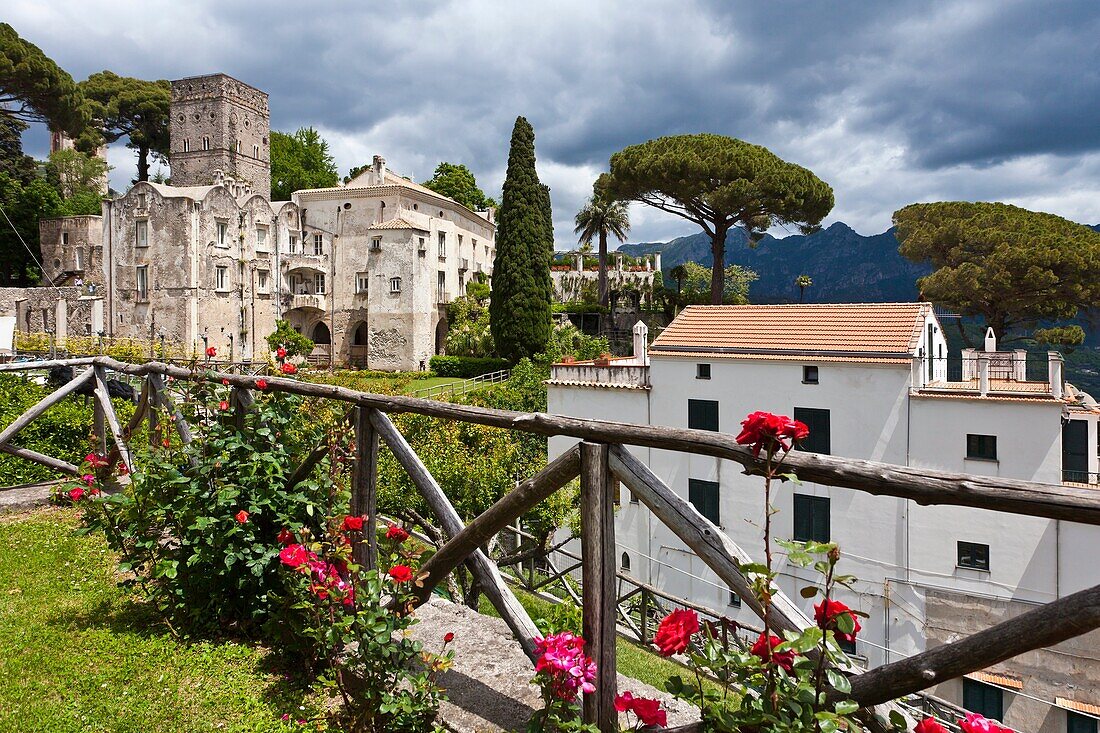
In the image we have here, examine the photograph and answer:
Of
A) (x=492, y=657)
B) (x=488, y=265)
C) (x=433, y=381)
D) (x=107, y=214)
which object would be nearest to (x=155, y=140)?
(x=107, y=214)

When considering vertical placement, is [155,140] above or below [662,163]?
above

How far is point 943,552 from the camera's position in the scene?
16.3 metres

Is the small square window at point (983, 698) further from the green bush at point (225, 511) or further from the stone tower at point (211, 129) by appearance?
the stone tower at point (211, 129)

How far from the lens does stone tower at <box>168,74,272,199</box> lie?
166 feet

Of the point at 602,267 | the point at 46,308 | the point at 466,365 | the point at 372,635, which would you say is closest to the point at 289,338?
the point at 466,365

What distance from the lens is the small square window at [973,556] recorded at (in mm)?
16016

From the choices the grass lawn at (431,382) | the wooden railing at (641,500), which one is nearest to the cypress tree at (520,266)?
the grass lawn at (431,382)

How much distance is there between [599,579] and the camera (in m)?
2.26

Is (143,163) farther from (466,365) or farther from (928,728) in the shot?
(928,728)

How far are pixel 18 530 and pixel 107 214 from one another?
42393 mm

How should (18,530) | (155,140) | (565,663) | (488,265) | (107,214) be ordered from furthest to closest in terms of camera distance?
1. (155,140)
2. (488,265)
3. (107,214)
4. (18,530)
5. (565,663)

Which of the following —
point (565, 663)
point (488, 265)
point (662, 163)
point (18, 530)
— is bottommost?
point (18, 530)

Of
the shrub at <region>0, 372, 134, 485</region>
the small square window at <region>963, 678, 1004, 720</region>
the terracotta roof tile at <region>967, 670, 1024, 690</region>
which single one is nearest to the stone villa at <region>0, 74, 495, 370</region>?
the shrub at <region>0, 372, 134, 485</region>

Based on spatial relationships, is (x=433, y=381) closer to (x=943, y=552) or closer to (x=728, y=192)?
(x=728, y=192)
